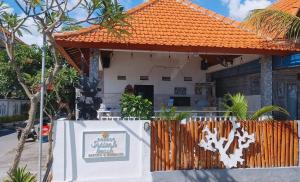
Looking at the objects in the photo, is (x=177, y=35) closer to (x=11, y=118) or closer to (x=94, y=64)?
(x=94, y=64)

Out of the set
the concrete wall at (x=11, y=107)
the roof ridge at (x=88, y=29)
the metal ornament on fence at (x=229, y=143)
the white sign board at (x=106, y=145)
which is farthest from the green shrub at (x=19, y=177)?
the concrete wall at (x=11, y=107)

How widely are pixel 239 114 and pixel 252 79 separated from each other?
433 cm

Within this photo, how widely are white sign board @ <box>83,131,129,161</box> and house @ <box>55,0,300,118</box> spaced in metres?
1.88

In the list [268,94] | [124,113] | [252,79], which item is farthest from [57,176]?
[252,79]

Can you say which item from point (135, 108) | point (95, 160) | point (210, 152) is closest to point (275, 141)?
point (210, 152)

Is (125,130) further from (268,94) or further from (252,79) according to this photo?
(252,79)

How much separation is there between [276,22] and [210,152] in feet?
11.6

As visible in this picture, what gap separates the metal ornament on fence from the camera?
8430 millimetres

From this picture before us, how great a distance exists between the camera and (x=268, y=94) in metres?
10.4

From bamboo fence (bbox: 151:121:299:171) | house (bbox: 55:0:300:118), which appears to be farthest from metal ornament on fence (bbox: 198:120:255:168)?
house (bbox: 55:0:300:118)

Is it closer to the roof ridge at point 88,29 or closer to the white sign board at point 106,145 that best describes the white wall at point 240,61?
the roof ridge at point 88,29

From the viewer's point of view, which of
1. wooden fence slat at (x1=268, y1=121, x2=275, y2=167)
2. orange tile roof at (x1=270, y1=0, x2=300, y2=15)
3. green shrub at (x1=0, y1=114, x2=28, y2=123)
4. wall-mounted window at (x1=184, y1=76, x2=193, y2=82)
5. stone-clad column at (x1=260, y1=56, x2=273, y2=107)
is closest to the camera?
wooden fence slat at (x1=268, y1=121, x2=275, y2=167)

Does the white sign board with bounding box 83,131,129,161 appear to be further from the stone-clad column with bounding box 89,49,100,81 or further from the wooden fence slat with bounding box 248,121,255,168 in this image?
the wooden fence slat with bounding box 248,121,255,168

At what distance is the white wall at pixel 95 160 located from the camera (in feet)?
25.4
